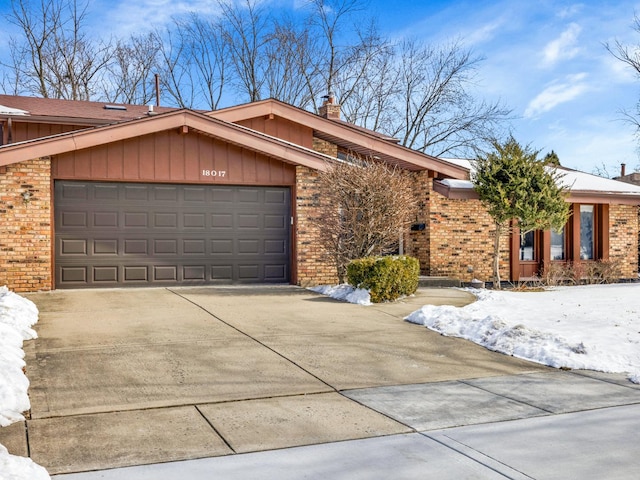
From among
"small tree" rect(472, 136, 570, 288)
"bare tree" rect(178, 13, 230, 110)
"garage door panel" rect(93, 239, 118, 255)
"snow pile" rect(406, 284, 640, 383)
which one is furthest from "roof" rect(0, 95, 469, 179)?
"bare tree" rect(178, 13, 230, 110)

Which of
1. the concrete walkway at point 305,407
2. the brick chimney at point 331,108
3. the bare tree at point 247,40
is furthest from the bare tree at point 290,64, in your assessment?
the concrete walkway at point 305,407

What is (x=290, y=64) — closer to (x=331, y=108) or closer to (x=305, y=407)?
(x=331, y=108)

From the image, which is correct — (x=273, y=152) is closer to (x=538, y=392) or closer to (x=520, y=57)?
(x=538, y=392)

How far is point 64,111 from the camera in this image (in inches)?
636

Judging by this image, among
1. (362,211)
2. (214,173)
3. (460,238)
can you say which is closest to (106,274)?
(214,173)

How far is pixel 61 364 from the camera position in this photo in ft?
Answer: 20.5

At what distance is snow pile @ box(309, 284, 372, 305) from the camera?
11053 mm

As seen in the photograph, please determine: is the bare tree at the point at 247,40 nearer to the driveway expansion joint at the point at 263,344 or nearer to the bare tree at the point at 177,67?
the bare tree at the point at 177,67

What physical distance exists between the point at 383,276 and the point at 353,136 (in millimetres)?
5961

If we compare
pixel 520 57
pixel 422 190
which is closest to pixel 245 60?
pixel 520 57

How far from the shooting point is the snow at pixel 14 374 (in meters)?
3.48

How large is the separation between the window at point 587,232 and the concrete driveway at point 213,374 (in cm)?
920

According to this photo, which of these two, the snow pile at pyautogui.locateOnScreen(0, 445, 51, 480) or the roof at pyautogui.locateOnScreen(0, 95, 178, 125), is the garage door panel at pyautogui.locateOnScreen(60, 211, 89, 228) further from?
the snow pile at pyautogui.locateOnScreen(0, 445, 51, 480)

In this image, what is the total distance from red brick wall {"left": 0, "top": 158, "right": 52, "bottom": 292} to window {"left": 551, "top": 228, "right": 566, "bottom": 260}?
1294cm
